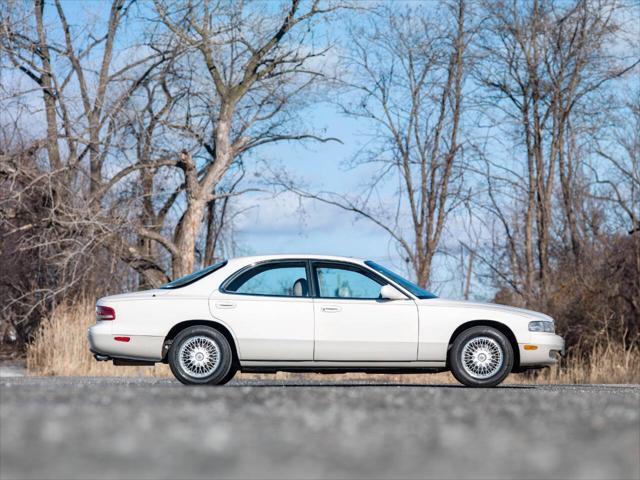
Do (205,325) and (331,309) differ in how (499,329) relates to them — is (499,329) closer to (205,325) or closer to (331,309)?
(331,309)

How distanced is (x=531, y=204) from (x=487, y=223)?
1.29 metres

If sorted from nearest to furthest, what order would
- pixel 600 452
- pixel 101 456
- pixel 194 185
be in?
pixel 101 456
pixel 600 452
pixel 194 185

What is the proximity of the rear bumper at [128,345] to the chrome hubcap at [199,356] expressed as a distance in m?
0.30

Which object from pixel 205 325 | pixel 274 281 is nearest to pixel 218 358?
pixel 205 325

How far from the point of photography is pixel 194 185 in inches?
1021

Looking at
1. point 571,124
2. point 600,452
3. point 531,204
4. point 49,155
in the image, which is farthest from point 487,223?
point 600,452

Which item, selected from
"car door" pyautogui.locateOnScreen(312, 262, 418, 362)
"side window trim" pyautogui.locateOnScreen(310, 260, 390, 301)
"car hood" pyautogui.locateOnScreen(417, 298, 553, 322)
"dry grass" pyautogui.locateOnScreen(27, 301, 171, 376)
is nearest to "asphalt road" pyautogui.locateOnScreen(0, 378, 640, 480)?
"car door" pyautogui.locateOnScreen(312, 262, 418, 362)

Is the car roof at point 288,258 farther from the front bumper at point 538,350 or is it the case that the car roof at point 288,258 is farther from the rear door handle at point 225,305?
the front bumper at point 538,350

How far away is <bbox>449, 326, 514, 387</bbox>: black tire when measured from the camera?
1121cm

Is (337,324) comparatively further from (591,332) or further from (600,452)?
(591,332)

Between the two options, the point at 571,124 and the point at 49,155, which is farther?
the point at 571,124

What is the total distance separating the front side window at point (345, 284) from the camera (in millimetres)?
11398

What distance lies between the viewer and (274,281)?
11.5 m

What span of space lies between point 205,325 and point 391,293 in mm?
2092
